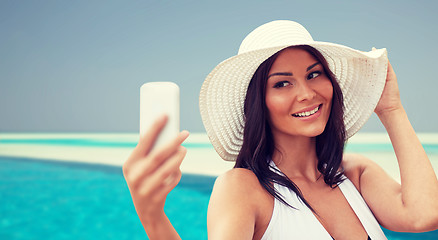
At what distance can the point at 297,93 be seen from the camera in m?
1.52

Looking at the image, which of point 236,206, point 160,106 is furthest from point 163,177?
point 236,206

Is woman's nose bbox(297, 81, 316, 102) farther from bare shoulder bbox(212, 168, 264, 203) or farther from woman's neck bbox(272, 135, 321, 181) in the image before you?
bare shoulder bbox(212, 168, 264, 203)

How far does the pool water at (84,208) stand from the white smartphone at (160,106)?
5033 millimetres

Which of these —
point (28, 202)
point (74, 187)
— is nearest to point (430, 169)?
point (28, 202)

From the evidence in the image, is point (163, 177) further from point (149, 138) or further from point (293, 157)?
point (293, 157)

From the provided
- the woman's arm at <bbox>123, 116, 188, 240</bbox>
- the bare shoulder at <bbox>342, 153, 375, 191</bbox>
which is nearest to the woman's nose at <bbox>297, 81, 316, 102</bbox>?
the bare shoulder at <bbox>342, 153, 375, 191</bbox>

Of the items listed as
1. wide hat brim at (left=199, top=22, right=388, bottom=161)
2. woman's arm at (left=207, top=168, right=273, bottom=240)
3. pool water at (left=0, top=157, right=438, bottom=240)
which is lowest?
A: pool water at (left=0, top=157, right=438, bottom=240)

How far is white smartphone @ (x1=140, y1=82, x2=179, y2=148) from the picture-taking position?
72 centimetres

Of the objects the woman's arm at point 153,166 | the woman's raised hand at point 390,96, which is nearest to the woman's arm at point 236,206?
the woman's arm at point 153,166

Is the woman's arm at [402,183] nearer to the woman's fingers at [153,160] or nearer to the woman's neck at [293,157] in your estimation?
the woman's neck at [293,157]

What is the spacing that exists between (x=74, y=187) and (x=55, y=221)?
2.04 meters

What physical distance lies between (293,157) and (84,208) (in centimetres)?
570

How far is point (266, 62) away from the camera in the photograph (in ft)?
5.17

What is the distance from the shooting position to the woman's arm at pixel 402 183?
157 cm
